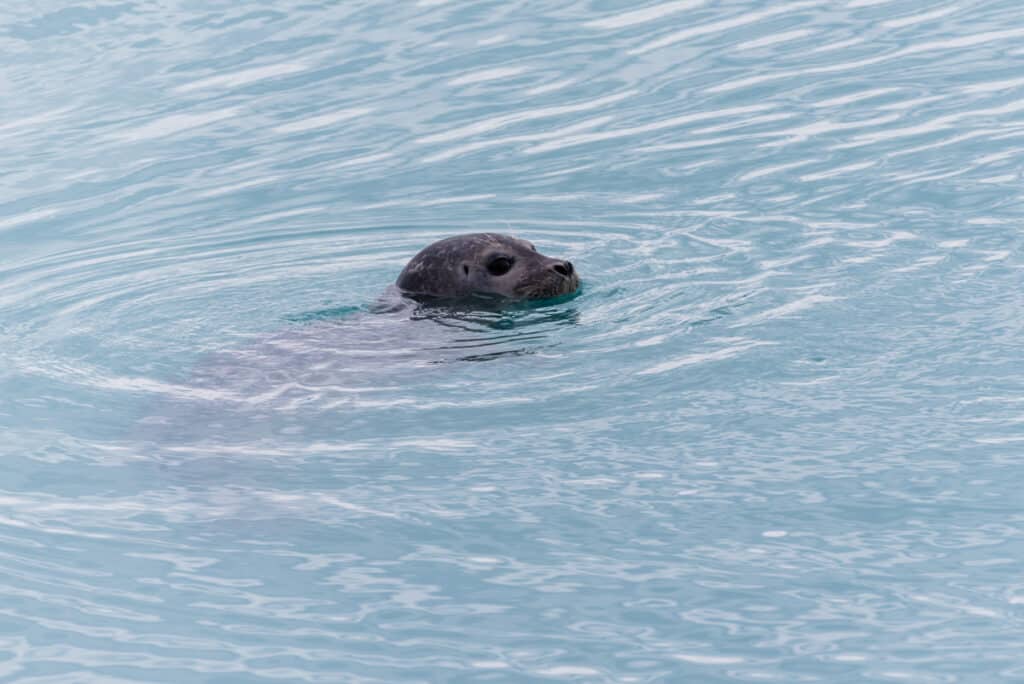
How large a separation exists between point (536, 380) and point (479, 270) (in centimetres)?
240

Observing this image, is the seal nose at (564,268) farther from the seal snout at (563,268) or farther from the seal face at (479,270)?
the seal face at (479,270)

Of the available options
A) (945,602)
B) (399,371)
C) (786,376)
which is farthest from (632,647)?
(399,371)

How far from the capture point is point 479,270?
10.9 meters

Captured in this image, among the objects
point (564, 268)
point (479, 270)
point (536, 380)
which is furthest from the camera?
point (479, 270)

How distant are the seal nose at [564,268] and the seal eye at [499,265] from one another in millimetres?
509

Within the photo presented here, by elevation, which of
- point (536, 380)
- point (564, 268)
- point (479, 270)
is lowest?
point (536, 380)

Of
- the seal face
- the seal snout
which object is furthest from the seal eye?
the seal snout

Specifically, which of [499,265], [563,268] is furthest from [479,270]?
[563,268]

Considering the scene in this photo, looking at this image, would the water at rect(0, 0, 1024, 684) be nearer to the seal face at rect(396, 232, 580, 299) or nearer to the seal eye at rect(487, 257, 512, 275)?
the seal face at rect(396, 232, 580, 299)

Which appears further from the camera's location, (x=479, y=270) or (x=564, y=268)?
(x=479, y=270)

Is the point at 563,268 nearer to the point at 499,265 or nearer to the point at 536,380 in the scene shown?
the point at 499,265

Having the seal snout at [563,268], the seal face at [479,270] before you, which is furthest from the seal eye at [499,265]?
the seal snout at [563,268]

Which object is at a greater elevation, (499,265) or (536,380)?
(499,265)

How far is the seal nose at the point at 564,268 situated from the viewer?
10.4 metres
